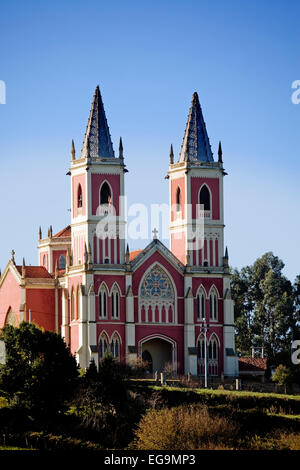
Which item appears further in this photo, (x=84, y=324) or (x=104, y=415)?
(x=84, y=324)

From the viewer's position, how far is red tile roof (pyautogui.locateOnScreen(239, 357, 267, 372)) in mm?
108188

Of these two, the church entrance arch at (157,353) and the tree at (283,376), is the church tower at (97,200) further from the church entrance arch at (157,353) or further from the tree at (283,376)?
the tree at (283,376)

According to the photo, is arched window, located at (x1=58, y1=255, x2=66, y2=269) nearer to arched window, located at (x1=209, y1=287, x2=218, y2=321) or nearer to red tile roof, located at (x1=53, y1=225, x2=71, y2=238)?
red tile roof, located at (x1=53, y1=225, x2=71, y2=238)

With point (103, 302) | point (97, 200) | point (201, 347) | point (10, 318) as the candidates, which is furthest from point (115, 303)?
point (10, 318)

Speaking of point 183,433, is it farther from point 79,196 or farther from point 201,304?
point 79,196

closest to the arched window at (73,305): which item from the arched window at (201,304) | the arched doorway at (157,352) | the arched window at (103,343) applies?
the arched window at (103,343)

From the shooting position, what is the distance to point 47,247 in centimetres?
11838

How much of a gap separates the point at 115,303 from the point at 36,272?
8.18 metres

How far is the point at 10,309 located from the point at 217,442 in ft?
119

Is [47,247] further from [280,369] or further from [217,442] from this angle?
[217,442]

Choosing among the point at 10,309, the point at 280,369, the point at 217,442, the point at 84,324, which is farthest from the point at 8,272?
the point at 217,442

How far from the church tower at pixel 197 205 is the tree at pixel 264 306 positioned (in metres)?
21.2

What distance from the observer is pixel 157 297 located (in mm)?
104688

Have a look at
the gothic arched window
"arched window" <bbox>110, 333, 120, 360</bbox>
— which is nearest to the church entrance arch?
the gothic arched window
